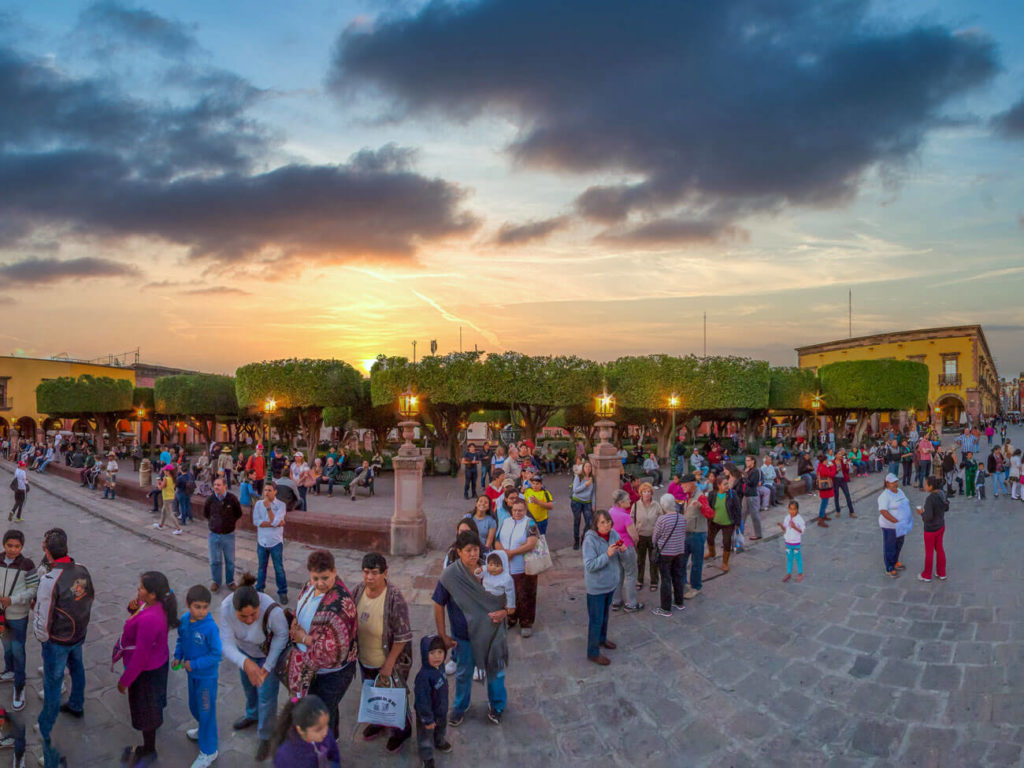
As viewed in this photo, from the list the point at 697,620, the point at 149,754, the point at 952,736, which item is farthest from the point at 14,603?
the point at 952,736

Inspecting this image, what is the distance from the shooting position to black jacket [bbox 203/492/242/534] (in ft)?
21.7

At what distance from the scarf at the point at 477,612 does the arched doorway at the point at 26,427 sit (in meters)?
58.2

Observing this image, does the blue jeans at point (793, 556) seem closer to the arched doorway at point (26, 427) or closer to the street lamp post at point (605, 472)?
the street lamp post at point (605, 472)

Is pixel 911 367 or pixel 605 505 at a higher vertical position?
pixel 911 367

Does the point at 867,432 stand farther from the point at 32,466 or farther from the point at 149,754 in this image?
the point at 32,466

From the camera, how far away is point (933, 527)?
23.1 feet

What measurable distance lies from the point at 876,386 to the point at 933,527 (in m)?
29.1

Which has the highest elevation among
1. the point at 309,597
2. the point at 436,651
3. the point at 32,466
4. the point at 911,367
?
the point at 911,367

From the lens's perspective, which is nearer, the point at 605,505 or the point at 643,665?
the point at 643,665

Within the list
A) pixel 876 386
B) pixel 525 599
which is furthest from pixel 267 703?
pixel 876 386

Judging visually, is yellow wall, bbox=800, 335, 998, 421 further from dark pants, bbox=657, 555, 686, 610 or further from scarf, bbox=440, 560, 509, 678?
scarf, bbox=440, 560, 509, 678

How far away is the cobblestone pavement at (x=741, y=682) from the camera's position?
12.7 feet

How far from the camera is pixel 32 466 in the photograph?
23547 millimetres

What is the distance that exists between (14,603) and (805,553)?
1000cm
